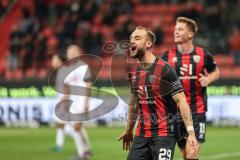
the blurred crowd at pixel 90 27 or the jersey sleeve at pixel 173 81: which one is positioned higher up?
the jersey sleeve at pixel 173 81

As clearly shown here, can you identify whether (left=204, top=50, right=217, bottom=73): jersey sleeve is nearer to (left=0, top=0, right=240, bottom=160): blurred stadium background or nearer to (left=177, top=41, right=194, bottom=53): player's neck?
(left=177, top=41, right=194, bottom=53): player's neck

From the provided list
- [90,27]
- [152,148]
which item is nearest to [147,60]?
[152,148]

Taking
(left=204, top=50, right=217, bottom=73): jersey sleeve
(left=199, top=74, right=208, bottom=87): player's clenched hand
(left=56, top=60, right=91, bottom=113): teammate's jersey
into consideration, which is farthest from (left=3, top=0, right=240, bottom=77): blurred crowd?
(left=199, top=74, right=208, bottom=87): player's clenched hand

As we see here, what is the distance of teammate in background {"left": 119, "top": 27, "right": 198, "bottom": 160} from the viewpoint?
827 centimetres

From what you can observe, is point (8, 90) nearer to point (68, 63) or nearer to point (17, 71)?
point (17, 71)

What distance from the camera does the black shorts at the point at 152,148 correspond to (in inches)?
325

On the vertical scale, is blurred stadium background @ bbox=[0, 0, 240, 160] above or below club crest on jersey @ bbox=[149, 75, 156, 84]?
below

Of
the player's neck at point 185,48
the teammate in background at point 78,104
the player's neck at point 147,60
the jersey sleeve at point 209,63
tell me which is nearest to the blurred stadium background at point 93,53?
the teammate in background at point 78,104

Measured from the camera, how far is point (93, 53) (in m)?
26.8

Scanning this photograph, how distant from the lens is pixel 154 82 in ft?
27.5

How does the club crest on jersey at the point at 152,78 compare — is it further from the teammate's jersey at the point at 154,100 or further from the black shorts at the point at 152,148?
the black shorts at the point at 152,148

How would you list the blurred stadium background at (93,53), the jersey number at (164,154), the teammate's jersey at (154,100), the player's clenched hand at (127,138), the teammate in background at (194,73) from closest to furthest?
1. the jersey number at (164,154)
2. the teammate's jersey at (154,100)
3. the player's clenched hand at (127,138)
4. the teammate in background at (194,73)
5. the blurred stadium background at (93,53)

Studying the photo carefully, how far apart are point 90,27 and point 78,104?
14105 mm

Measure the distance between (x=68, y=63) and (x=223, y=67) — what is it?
10.9 m
